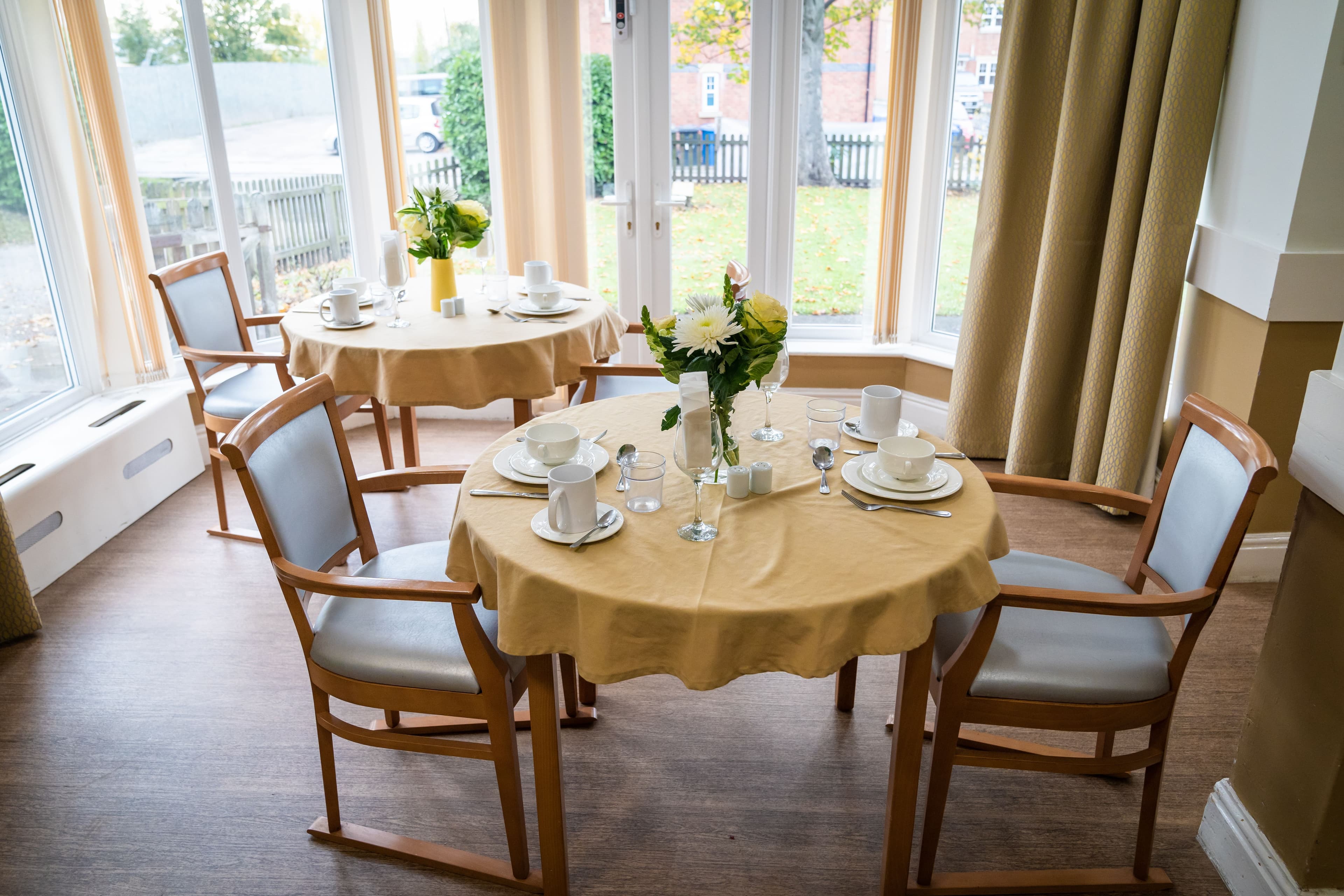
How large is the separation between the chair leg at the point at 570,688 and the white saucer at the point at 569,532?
74 cm

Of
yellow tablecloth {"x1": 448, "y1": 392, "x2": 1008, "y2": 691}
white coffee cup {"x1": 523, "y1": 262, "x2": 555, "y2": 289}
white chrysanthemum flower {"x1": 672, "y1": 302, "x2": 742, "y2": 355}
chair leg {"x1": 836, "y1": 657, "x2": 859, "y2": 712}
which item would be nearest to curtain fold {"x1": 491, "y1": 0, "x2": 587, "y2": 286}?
white coffee cup {"x1": 523, "y1": 262, "x2": 555, "y2": 289}

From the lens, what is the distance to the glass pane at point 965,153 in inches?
155

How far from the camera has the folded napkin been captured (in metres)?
1.68

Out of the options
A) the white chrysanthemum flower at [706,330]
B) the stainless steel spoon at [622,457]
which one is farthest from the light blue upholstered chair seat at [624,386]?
the white chrysanthemum flower at [706,330]

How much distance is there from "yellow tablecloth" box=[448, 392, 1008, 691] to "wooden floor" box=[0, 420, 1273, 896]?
2.13 ft

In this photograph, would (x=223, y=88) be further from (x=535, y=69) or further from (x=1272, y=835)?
(x=1272, y=835)

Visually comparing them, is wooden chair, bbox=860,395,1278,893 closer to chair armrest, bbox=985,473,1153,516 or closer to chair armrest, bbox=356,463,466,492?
chair armrest, bbox=985,473,1153,516

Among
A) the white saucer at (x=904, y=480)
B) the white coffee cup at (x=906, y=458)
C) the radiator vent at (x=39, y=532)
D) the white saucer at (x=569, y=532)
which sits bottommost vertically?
the radiator vent at (x=39, y=532)

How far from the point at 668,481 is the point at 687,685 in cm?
54

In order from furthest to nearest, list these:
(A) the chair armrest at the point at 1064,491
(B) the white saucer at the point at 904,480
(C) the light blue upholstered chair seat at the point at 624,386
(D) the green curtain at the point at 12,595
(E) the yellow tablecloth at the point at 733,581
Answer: (C) the light blue upholstered chair seat at the point at 624,386 < (D) the green curtain at the point at 12,595 < (A) the chair armrest at the point at 1064,491 < (B) the white saucer at the point at 904,480 < (E) the yellow tablecloth at the point at 733,581

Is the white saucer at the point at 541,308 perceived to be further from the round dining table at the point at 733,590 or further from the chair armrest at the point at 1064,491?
the chair armrest at the point at 1064,491

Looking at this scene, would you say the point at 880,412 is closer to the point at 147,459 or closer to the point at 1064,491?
the point at 1064,491

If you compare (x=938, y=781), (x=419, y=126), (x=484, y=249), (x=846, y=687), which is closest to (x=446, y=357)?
(x=484, y=249)

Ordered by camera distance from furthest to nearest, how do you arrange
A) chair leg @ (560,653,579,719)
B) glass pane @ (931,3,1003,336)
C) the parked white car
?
the parked white car, glass pane @ (931,3,1003,336), chair leg @ (560,653,579,719)
